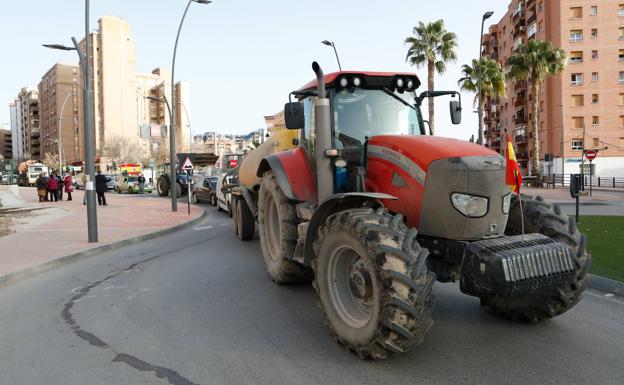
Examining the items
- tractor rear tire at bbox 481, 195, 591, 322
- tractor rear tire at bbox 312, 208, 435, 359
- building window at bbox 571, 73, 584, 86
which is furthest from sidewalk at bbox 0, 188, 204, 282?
building window at bbox 571, 73, 584, 86

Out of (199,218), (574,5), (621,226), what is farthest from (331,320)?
(574,5)

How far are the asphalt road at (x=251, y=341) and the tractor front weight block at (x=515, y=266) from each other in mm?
615

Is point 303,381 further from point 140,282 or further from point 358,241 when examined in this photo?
point 140,282

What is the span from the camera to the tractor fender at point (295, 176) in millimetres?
5824

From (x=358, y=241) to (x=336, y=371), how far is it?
3.27ft

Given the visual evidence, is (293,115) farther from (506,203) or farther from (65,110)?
(65,110)

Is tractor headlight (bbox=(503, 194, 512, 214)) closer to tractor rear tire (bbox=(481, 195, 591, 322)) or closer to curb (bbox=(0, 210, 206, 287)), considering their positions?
tractor rear tire (bbox=(481, 195, 591, 322))

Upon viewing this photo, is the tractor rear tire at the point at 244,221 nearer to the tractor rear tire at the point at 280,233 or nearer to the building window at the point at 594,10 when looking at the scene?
the tractor rear tire at the point at 280,233

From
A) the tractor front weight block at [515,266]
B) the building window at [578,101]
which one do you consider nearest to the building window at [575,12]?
the building window at [578,101]

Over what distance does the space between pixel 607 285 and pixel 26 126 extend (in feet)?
568

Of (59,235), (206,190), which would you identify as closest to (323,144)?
(59,235)

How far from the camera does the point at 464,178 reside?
3.95 m

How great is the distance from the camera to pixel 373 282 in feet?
11.9

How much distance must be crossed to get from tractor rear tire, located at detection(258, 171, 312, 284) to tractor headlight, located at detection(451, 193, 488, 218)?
239 cm
